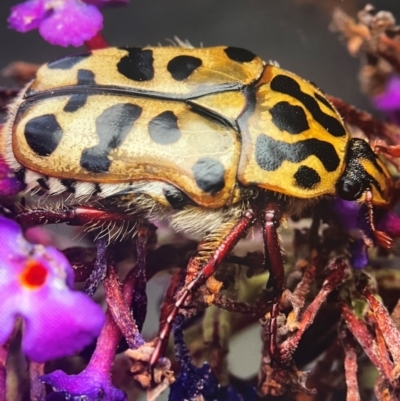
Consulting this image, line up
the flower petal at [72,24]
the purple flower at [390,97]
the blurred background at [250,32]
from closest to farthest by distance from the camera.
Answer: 1. the flower petal at [72,24]
2. the purple flower at [390,97]
3. the blurred background at [250,32]

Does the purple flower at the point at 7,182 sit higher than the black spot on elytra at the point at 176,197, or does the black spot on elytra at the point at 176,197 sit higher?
the black spot on elytra at the point at 176,197

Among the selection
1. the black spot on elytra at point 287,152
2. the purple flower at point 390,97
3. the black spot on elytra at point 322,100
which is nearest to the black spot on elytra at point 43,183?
the black spot on elytra at point 287,152

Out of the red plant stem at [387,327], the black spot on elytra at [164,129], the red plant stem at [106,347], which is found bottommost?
the red plant stem at [106,347]

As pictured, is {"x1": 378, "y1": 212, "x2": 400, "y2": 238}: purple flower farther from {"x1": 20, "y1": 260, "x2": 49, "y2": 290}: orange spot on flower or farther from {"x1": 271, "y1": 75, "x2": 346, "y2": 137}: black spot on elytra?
{"x1": 20, "y1": 260, "x2": 49, "y2": 290}: orange spot on flower

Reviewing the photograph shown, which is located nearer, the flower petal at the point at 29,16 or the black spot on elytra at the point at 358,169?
the black spot on elytra at the point at 358,169

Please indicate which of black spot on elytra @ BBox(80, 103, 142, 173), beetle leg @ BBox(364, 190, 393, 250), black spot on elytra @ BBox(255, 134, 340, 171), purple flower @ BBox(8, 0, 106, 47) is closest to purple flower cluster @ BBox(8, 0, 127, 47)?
purple flower @ BBox(8, 0, 106, 47)

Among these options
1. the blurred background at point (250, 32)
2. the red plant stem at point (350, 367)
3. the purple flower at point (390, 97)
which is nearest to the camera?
the red plant stem at point (350, 367)

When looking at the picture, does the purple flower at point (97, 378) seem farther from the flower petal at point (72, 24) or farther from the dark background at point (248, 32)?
the dark background at point (248, 32)

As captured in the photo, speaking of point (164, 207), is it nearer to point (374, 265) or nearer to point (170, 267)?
point (170, 267)
